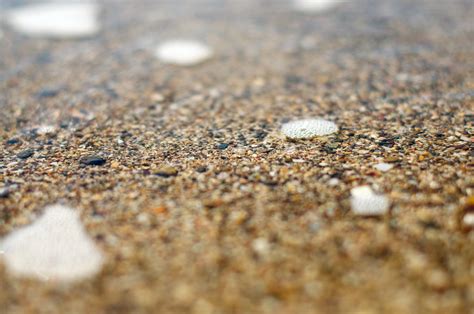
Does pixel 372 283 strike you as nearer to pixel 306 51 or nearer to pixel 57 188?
pixel 57 188

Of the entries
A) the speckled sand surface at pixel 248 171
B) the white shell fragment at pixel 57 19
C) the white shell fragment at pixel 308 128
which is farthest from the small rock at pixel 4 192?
the white shell fragment at pixel 57 19

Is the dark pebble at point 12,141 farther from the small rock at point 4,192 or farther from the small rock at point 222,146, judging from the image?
the small rock at point 222,146

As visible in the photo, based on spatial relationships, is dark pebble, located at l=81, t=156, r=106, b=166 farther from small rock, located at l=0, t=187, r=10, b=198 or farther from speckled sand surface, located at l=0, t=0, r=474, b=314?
small rock, located at l=0, t=187, r=10, b=198

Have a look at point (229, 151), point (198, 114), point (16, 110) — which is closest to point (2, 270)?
point (229, 151)

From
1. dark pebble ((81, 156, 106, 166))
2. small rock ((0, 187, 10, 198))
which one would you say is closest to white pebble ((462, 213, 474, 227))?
dark pebble ((81, 156, 106, 166))

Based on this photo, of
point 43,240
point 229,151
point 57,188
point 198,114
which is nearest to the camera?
point 43,240

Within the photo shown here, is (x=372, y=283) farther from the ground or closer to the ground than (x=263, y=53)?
closer to the ground

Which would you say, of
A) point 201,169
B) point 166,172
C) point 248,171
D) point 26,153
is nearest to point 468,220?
point 248,171
